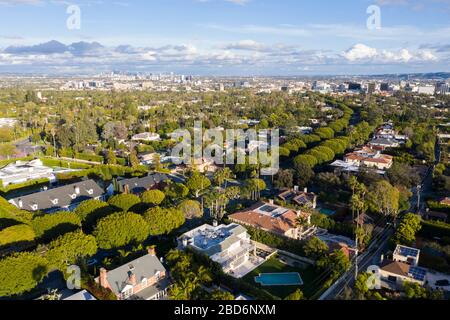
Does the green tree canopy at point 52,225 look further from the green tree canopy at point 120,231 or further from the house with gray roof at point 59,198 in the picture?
the house with gray roof at point 59,198

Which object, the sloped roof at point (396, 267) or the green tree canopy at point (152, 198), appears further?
the green tree canopy at point (152, 198)

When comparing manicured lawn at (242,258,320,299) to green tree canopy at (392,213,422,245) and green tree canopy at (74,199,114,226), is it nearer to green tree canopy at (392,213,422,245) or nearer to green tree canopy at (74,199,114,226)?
green tree canopy at (392,213,422,245)

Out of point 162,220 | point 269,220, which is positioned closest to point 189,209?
point 162,220

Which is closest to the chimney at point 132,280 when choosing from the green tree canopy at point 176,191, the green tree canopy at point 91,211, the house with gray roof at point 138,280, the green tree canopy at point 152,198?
the house with gray roof at point 138,280

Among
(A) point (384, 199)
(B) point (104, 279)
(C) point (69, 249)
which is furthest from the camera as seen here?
(A) point (384, 199)

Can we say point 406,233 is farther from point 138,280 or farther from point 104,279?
point 104,279

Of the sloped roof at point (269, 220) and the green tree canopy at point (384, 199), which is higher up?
the green tree canopy at point (384, 199)

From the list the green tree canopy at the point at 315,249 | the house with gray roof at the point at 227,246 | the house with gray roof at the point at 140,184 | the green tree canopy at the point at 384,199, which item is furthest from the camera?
the house with gray roof at the point at 140,184
